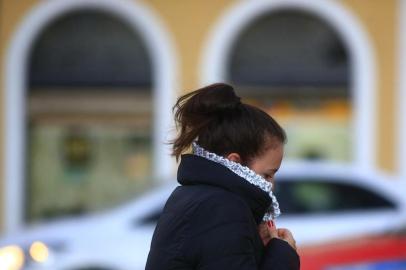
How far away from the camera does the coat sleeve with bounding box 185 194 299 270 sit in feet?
7.64

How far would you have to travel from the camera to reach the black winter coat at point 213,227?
2344 millimetres

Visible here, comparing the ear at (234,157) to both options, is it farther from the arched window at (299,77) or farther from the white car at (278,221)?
the arched window at (299,77)

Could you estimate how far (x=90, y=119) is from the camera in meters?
12.8

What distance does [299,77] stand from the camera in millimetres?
12797

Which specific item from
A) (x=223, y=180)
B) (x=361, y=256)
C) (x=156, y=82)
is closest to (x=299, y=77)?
(x=156, y=82)

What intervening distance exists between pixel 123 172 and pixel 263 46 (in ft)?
8.19

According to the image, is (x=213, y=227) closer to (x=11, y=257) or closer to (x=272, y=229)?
(x=272, y=229)

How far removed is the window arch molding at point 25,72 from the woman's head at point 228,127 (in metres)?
9.48

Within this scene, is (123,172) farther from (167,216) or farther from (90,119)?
(167,216)

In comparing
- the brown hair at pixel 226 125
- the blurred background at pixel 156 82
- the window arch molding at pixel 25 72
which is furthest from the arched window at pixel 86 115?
the brown hair at pixel 226 125

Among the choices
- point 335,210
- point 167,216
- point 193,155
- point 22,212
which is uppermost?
point 193,155

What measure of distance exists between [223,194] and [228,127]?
183 millimetres

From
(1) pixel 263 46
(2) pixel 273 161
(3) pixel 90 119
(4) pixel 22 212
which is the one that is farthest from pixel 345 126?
(2) pixel 273 161

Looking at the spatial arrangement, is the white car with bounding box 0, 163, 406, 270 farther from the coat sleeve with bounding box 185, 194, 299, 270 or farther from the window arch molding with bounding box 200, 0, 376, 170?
the coat sleeve with bounding box 185, 194, 299, 270
